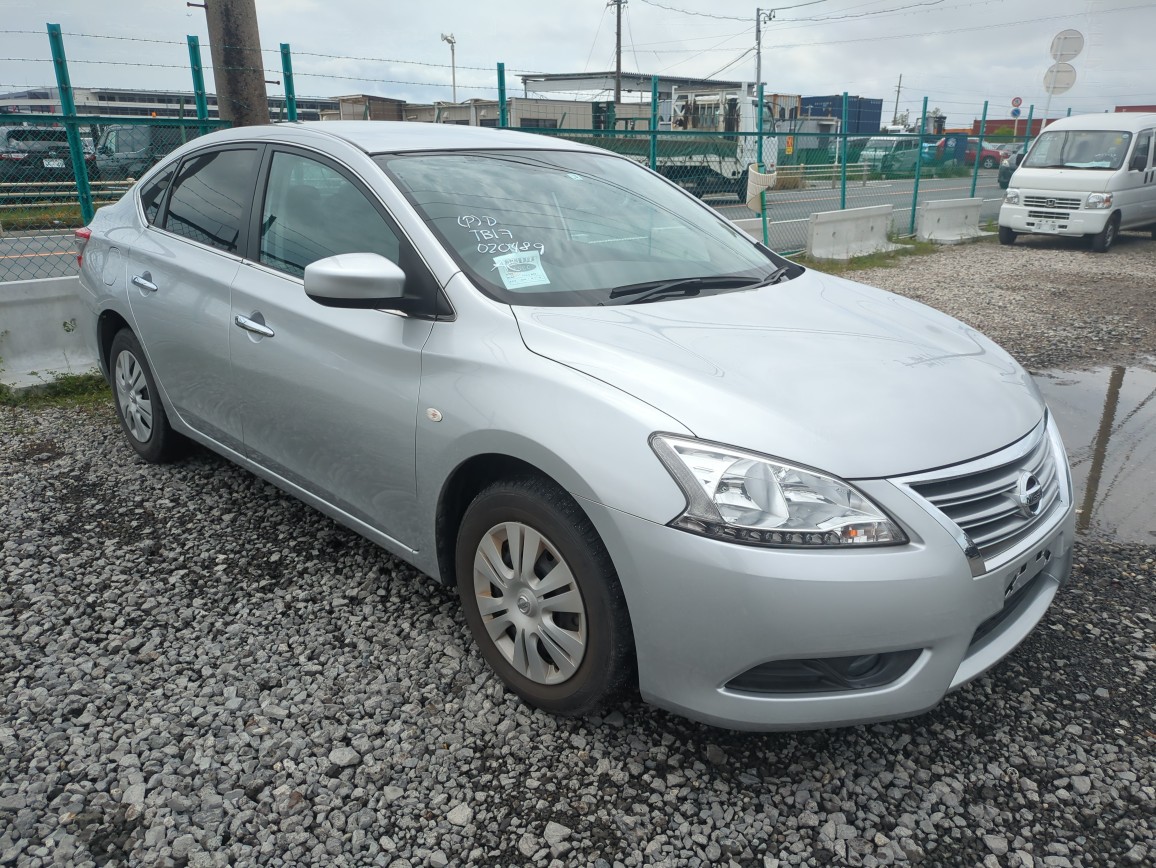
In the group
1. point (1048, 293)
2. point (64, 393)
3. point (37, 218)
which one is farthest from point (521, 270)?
point (37, 218)

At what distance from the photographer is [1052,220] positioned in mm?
13445

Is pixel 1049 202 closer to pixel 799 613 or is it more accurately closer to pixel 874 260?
pixel 874 260

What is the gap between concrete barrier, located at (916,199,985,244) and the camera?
1441 centimetres

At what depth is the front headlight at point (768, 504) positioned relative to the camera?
2.02 m

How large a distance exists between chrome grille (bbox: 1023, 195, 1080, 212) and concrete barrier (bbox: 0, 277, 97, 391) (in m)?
13.4

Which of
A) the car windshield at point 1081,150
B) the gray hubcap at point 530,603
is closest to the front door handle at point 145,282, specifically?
the gray hubcap at point 530,603

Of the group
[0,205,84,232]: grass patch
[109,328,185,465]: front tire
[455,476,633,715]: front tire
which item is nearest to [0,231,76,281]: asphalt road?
[0,205,84,232]: grass patch

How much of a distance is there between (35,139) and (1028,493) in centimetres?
791

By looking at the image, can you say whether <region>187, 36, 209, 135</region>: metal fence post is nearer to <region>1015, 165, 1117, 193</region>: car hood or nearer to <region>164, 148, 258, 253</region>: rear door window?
<region>164, 148, 258, 253</region>: rear door window

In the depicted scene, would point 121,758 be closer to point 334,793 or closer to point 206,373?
point 334,793

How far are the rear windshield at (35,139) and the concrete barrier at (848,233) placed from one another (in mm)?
8383

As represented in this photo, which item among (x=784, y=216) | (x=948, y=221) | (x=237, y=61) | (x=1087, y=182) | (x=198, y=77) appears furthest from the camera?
(x=948, y=221)

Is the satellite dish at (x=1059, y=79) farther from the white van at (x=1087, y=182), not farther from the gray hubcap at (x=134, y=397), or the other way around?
the gray hubcap at (x=134, y=397)

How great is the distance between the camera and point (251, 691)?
271 centimetres
